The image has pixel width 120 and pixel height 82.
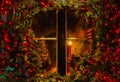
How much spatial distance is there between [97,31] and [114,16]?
1.51 ft

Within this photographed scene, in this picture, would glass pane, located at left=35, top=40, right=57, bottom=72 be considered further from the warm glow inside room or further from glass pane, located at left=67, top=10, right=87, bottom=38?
glass pane, located at left=67, top=10, right=87, bottom=38

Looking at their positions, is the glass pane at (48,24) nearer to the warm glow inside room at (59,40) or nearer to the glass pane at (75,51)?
the warm glow inside room at (59,40)

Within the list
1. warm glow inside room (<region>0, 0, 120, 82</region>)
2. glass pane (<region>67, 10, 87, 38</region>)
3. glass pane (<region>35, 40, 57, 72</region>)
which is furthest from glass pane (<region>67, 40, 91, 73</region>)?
glass pane (<region>35, 40, 57, 72</region>)

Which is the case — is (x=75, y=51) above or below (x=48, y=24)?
below

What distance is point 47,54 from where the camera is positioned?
9.09 meters

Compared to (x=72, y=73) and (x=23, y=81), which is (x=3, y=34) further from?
(x=72, y=73)

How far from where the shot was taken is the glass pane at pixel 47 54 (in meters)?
8.99

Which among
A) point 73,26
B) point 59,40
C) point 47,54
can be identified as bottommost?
point 47,54

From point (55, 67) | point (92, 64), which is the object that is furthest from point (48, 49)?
point (92, 64)

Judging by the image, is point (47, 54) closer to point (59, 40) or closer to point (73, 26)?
point (59, 40)

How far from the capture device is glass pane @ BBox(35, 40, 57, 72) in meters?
8.99

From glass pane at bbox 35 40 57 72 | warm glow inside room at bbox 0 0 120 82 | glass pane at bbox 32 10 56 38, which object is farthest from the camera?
glass pane at bbox 32 10 56 38

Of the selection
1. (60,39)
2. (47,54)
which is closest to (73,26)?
(60,39)

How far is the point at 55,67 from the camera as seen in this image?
29.9ft
